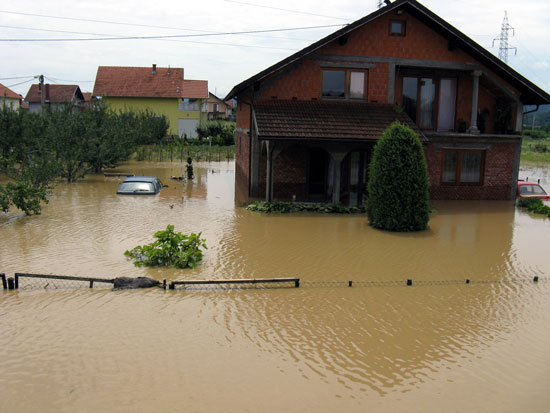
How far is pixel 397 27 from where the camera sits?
74.1 ft

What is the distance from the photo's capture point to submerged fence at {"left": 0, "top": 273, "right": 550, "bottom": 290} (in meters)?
10.4

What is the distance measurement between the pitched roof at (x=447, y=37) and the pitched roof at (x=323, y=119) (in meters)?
1.54

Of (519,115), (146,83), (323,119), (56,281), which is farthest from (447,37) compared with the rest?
(146,83)

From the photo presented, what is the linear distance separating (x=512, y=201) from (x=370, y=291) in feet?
53.8

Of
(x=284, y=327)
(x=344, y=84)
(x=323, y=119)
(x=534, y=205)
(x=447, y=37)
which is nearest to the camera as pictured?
(x=284, y=327)

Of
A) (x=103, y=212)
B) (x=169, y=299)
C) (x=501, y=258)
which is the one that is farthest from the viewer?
(x=103, y=212)

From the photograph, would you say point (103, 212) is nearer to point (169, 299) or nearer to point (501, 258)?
point (169, 299)

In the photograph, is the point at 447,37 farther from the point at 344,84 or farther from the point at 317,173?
the point at 317,173

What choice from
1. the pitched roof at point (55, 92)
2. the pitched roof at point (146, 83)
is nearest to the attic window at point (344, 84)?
the pitched roof at point (146, 83)

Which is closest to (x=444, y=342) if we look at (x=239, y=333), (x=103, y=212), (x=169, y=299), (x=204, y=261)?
(x=239, y=333)

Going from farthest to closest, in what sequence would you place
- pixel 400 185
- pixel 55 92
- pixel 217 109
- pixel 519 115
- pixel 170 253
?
pixel 217 109
pixel 55 92
pixel 519 115
pixel 400 185
pixel 170 253

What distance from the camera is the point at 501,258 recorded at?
14.1 m

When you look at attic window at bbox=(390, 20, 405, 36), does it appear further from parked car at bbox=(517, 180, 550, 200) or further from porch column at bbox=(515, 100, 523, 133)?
parked car at bbox=(517, 180, 550, 200)

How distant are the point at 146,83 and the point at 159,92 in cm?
230
